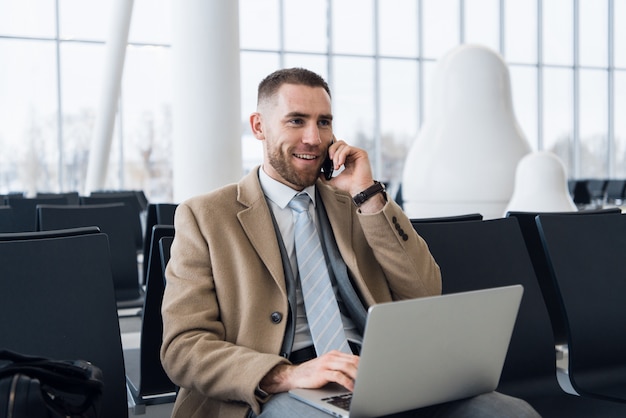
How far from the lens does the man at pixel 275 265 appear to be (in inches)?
72.2

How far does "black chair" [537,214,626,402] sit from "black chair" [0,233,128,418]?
4.82 feet

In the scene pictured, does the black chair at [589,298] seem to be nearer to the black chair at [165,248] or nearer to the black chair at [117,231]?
the black chair at [165,248]

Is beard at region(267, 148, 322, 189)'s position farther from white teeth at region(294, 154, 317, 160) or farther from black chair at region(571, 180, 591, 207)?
black chair at region(571, 180, 591, 207)

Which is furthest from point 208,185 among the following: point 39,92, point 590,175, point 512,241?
point 590,175

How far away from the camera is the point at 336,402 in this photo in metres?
1.64

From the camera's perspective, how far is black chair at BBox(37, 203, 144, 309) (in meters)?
4.11

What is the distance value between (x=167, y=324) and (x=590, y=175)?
16517mm

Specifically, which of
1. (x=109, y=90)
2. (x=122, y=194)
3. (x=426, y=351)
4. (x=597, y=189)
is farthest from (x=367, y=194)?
(x=597, y=189)

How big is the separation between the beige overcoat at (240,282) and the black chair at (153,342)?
374 millimetres

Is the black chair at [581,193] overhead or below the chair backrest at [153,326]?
below

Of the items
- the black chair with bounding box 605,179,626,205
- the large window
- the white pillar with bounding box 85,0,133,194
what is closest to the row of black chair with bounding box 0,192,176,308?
the white pillar with bounding box 85,0,133,194

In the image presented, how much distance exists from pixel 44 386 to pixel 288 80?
105cm

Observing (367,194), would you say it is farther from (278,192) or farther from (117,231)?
(117,231)

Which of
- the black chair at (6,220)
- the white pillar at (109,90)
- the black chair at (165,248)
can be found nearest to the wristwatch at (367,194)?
the black chair at (165,248)
